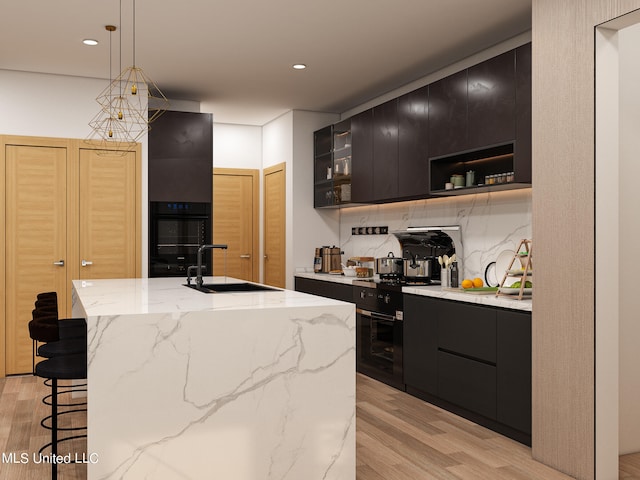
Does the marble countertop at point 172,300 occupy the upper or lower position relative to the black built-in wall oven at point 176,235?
lower

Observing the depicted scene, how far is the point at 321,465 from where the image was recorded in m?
2.76

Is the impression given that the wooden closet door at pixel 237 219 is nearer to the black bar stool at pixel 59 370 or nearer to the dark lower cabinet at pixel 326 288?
the dark lower cabinet at pixel 326 288

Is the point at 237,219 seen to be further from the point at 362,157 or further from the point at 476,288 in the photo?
the point at 476,288

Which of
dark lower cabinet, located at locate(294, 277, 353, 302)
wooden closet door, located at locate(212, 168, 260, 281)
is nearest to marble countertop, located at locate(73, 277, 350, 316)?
dark lower cabinet, located at locate(294, 277, 353, 302)

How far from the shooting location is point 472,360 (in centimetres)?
390

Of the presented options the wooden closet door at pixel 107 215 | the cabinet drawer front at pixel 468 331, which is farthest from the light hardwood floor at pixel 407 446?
the wooden closet door at pixel 107 215

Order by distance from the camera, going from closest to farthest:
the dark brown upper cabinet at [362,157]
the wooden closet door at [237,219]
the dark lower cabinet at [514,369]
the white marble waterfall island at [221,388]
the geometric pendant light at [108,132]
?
the white marble waterfall island at [221,388] → the dark lower cabinet at [514,369] → the geometric pendant light at [108,132] → the dark brown upper cabinet at [362,157] → the wooden closet door at [237,219]

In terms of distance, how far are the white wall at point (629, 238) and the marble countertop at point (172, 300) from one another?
168cm

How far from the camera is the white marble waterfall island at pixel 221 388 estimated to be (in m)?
2.43

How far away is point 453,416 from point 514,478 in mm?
1082

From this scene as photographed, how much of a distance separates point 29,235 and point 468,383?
3973 millimetres

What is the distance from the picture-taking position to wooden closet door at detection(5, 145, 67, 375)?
528cm

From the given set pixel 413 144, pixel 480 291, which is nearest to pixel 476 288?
pixel 480 291

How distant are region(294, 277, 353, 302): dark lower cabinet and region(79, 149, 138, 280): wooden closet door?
1.76m
